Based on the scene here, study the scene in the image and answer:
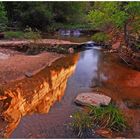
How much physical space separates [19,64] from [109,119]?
8.17 metres

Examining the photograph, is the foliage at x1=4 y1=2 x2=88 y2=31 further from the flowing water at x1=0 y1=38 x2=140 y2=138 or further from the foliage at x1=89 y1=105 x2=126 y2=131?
the foliage at x1=89 y1=105 x2=126 y2=131

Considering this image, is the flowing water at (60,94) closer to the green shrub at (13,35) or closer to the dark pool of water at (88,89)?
the dark pool of water at (88,89)

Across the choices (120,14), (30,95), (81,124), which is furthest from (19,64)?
(81,124)

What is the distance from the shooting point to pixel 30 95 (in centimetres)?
1234

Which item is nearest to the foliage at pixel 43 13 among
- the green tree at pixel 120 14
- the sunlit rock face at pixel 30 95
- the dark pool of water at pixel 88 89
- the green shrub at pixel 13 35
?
the green shrub at pixel 13 35

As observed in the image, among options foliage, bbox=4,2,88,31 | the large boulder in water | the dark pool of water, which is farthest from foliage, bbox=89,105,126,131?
foliage, bbox=4,2,88,31

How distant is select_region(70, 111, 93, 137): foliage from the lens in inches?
348

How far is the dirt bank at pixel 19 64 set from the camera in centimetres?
1427

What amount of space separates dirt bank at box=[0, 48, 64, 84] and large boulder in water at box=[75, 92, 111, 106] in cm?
354

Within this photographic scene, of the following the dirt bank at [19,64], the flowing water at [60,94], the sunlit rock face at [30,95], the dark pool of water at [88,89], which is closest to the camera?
the dark pool of water at [88,89]

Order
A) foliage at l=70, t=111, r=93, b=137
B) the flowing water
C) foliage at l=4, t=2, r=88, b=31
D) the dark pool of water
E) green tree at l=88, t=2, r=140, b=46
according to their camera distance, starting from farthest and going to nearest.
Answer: foliage at l=4, t=2, r=88, b=31
green tree at l=88, t=2, r=140, b=46
the flowing water
the dark pool of water
foliage at l=70, t=111, r=93, b=137

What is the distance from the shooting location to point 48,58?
61.3 feet

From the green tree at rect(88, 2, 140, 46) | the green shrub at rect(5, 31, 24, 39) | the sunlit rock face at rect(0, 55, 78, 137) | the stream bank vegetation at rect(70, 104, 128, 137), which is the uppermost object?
the green tree at rect(88, 2, 140, 46)

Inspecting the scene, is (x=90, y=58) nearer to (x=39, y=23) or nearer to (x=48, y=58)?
(x=48, y=58)
